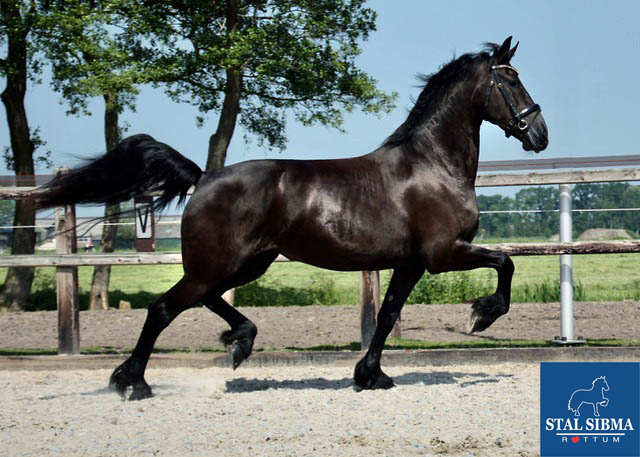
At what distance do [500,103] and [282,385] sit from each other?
2.46m

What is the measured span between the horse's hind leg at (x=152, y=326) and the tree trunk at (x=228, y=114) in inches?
260

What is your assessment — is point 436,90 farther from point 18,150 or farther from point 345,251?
point 18,150

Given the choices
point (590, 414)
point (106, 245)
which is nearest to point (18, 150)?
point (106, 245)

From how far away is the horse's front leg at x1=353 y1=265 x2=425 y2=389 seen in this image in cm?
530

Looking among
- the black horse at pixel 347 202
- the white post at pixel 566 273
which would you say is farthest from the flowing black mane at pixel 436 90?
the white post at pixel 566 273

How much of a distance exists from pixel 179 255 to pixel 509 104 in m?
2.91

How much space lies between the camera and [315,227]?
16.5 ft

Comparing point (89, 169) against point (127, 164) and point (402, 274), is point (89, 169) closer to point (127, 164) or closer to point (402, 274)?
point (127, 164)

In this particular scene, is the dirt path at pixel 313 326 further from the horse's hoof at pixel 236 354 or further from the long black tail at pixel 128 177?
the long black tail at pixel 128 177

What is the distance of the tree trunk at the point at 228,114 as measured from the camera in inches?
450

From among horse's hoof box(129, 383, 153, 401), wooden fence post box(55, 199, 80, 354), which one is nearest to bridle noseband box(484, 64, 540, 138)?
horse's hoof box(129, 383, 153, 401)

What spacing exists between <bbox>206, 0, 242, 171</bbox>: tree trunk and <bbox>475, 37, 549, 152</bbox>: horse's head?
660 centimetres

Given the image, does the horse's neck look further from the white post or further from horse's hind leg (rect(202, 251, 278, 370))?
the white post

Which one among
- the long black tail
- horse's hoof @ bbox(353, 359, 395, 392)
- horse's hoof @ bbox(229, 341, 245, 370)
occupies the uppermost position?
the long black tail
